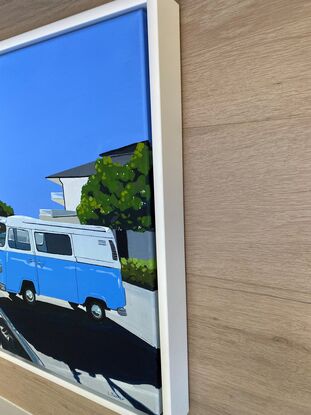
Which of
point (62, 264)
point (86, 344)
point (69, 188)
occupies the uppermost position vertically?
point (69, 188)

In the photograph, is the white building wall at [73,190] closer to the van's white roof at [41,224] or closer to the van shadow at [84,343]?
→ the van's white roof at [41,224]

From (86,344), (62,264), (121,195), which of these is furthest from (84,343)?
(121,195)

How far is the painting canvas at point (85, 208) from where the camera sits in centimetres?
41

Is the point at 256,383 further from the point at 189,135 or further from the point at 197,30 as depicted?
the point at 197,30

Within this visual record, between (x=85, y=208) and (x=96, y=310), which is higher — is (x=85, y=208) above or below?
above

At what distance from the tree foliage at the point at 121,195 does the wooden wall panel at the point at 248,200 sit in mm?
63

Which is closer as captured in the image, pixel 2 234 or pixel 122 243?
pixel 122 243

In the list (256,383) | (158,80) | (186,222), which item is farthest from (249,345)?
(158,80)

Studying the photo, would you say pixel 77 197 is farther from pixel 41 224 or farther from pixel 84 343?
pixel 84 343

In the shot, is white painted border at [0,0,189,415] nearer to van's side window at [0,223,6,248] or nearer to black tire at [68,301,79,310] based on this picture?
black tire at [68,301,79,310]

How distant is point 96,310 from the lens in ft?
1.57

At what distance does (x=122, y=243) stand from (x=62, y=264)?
0.11 metres

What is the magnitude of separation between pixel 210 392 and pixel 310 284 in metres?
0.20

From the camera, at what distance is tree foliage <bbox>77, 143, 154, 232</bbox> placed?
41cm
